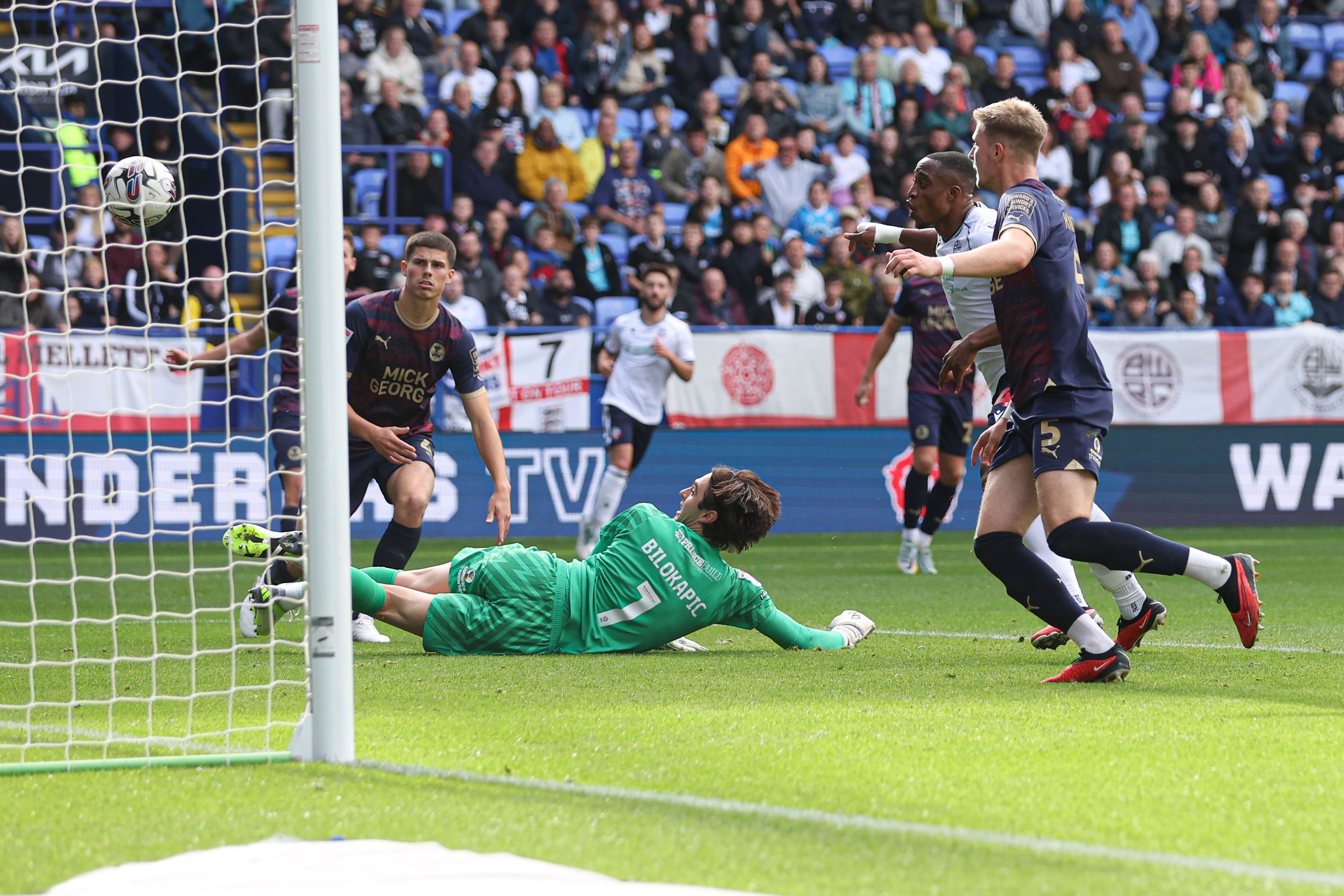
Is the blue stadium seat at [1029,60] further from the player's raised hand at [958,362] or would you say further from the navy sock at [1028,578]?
the navy sock at [1028,578]

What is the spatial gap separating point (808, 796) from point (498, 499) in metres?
3.39

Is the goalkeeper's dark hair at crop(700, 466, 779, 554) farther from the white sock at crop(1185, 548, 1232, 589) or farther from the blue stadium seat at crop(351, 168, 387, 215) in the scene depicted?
the blue stadium seat at crop(351, 168, 387, 215)

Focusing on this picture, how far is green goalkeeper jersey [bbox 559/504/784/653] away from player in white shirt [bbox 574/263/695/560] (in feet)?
18.9

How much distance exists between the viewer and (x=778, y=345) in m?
14.4

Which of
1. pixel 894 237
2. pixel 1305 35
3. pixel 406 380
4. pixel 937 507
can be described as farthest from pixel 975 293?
pixel 1305 35

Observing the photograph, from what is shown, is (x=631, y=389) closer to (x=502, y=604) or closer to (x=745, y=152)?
(x=745, y=152)

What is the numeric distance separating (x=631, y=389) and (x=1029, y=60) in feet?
33.3

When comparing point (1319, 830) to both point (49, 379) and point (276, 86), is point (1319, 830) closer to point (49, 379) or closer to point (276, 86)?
point (49, 379)

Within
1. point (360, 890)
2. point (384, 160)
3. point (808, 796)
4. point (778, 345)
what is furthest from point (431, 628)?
point (384, 160)

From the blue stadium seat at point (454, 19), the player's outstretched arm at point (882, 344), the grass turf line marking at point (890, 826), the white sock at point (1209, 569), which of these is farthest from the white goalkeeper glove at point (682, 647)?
the blue stadium seat at point (454, 19)

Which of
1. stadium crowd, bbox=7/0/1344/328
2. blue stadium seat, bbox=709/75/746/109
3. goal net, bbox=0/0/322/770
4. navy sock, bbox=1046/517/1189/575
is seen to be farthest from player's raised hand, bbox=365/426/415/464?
blue stadium seat, bbox=709/75/746/109

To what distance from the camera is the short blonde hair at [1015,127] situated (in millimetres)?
5508

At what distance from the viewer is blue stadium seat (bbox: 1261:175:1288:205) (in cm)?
1866

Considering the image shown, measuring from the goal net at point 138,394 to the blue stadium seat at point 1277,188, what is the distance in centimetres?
1152
